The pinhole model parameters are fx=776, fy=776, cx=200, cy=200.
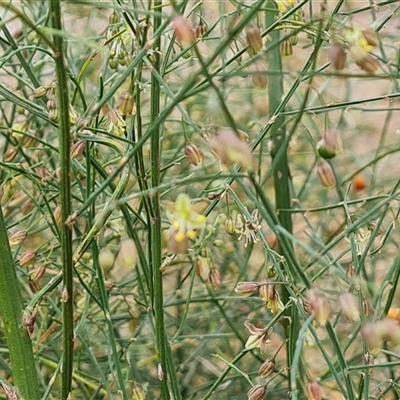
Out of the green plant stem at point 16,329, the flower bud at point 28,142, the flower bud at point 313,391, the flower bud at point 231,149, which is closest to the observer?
the flower bud at point 231,149

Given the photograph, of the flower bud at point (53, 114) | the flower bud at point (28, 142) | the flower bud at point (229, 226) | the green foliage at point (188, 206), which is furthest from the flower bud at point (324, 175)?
the flower bud at point (28, 142)

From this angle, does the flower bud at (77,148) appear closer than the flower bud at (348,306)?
No

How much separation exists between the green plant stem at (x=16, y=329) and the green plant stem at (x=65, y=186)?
62 millimetres

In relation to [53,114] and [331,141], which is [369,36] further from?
[53,114]

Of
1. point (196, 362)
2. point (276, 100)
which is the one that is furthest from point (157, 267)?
point (196, 362)

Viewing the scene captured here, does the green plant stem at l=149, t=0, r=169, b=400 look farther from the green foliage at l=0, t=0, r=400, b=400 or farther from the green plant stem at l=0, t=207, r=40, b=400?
the green plant stem at l=0, t=207, r=40, b=400

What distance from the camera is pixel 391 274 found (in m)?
0.80

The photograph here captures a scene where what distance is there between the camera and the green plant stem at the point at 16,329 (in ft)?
2.28

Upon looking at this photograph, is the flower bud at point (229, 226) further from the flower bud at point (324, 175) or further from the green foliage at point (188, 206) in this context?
the flower bud at point (324, 175)

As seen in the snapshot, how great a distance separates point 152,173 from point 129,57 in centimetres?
12

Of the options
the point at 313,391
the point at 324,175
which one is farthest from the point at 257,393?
the point at 324,175

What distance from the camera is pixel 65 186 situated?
559 mm

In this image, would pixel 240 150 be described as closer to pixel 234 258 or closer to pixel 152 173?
pixel 152 173

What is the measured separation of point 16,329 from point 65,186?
0.20 meters
